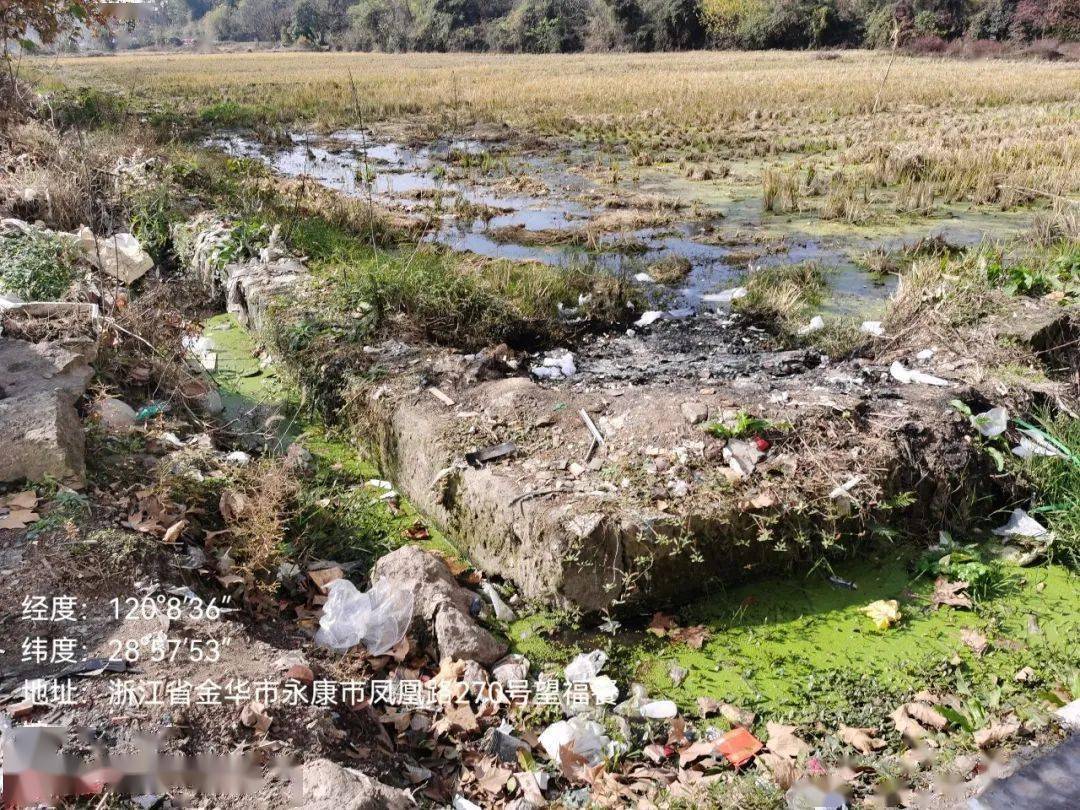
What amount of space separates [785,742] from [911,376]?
2519 mm

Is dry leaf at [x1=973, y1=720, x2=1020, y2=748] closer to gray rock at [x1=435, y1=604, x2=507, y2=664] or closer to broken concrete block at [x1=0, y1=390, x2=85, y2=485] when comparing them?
gray rock at [x1=435, y1=604, x2=507, y2=664]

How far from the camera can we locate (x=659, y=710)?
2.70 m

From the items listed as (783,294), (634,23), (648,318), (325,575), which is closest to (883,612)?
(325,575)

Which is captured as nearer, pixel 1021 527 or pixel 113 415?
pixel 1021 527

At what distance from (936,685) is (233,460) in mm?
3282

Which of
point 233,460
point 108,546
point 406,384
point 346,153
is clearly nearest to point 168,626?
point 108,546

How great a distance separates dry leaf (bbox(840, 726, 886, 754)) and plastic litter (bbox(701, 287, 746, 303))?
4.21 meters

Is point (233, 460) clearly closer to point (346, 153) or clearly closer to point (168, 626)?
point (168, 626)

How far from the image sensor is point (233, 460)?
3.94 m

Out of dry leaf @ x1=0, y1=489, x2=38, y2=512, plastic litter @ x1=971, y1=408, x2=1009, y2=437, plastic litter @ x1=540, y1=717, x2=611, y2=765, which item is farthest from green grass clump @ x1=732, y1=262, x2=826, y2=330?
dry leaf @ x1=0, y1=489, x2=38, y2=512

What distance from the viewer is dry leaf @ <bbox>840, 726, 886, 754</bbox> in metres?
2.51

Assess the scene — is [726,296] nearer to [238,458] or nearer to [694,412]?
[694,412]

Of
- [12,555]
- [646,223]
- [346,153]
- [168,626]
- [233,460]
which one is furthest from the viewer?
[346,153]

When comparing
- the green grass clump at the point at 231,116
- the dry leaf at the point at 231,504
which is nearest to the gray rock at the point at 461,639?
the dry leaf at the point at 231,504
